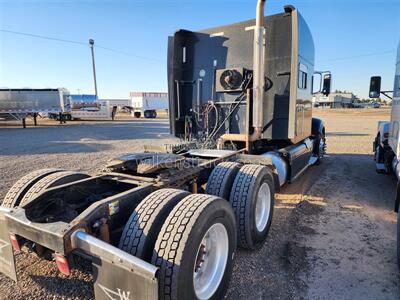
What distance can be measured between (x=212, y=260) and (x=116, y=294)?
3.30 ft

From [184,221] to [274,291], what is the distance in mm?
1325

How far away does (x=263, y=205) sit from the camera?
388 centimetres

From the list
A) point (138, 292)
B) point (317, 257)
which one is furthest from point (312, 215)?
point (138, 292)

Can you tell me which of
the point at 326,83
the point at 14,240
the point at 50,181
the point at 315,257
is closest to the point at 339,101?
the point at 326,83

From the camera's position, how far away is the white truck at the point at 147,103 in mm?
39312

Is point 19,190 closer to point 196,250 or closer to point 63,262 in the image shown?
point 63,262

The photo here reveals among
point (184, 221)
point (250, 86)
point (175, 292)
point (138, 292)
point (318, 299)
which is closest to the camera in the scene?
point (138, 292)

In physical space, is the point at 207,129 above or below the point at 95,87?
below

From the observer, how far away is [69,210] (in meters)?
2.85

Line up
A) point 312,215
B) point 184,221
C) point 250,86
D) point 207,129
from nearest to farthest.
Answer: point 184,221, point 312,215, point 250,86, point 207,129

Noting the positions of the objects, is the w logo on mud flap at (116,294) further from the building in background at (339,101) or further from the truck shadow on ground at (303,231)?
the building in background at (339,101)

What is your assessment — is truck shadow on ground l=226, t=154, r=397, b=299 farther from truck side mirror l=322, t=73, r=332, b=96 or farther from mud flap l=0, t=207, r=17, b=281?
truck side mirror l=322, t=73, r=332, b=96

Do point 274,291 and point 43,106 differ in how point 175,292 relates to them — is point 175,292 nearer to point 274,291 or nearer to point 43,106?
point 274,291

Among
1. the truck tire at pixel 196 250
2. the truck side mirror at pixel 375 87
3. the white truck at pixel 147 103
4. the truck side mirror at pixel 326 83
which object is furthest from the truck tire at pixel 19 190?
the white truck at pixel 147 103
